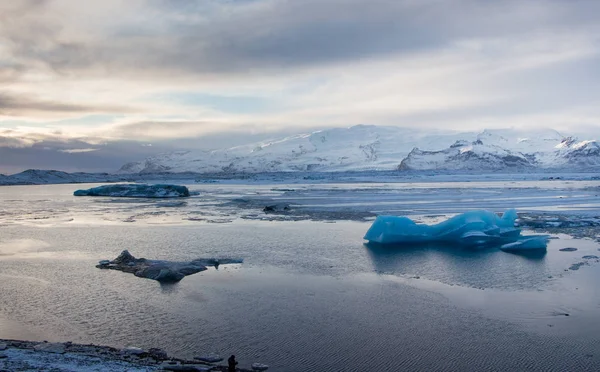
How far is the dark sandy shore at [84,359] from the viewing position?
465 cm

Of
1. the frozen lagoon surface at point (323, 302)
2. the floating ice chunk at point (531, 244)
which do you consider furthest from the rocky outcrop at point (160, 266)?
the floating ice chunk at point (531, 244)

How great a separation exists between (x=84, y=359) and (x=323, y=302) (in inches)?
129

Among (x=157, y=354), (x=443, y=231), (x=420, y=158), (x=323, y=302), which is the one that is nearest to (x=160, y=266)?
(x=323, y=302)

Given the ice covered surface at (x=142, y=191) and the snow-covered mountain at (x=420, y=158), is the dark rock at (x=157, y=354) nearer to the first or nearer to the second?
the ice covered surface at (x=142, y=191)

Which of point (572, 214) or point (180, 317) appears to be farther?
point (572, 214)

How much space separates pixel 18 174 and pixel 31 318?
206ft

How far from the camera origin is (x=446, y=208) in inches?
819

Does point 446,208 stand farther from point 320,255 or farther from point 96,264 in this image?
point 96,264

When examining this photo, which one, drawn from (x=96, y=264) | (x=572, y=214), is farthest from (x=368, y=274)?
(x=572, y=214)

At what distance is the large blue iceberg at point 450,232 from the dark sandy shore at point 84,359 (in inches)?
300

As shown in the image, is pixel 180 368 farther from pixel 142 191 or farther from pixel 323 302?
pixel 142 191

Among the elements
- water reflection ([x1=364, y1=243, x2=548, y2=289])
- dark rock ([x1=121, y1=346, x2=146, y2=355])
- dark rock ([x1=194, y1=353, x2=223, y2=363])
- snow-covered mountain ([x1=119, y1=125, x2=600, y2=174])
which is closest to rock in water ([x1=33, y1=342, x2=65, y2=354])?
dark rock ([x1=121, y1=346, x2=146, y2=355])

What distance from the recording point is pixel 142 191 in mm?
31906

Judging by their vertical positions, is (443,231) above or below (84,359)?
above
